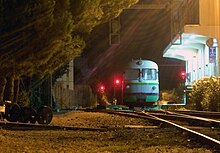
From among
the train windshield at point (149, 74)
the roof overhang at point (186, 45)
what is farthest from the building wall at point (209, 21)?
the train windshield at point (149, 74)

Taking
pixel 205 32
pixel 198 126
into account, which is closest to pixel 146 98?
pixel 205 32

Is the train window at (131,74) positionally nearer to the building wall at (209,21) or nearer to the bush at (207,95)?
the building wall at (209,21)

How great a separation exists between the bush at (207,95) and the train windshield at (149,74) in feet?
15.4

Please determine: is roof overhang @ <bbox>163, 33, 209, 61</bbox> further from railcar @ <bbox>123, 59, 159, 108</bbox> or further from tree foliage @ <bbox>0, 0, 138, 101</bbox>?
tree foliage @ <bbox>0, 0, 138, 101</bbox>

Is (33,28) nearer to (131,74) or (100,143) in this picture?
(100,143)

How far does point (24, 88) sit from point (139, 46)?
4262cm

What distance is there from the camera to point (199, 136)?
10617 millimetres

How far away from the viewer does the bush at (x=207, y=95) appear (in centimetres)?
2309

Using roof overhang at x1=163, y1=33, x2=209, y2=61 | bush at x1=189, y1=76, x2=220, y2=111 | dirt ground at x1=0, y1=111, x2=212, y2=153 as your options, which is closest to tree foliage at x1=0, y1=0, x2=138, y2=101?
dirt ground at x1=0, y1=111, x2=212, y2=153

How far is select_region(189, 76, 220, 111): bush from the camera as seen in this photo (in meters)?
23.1

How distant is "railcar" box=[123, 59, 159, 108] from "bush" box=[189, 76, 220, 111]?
447cm

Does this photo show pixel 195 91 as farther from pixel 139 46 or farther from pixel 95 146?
pixel 139 46

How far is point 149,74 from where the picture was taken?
3166cm

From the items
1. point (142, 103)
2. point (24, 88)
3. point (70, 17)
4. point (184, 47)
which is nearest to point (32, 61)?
point (70, 17)
